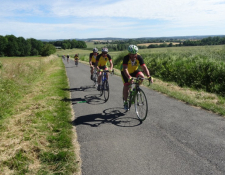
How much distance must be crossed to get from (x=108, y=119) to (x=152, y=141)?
191 centimetres

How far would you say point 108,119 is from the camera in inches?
234

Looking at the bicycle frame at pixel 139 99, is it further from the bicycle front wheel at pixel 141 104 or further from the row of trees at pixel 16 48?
the row of trees at pixel 16 48

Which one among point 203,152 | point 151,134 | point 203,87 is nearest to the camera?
point 203,152

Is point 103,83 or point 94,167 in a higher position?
point 103,83

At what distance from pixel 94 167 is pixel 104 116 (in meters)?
2.86

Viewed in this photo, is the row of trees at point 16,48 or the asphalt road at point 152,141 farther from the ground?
the row of trees at point 16,48

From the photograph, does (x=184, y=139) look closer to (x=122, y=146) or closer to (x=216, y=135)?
(x=216, y=135)

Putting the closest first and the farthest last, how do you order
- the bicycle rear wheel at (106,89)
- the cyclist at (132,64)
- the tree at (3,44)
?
1. the cyclist at (132,64)
2. the bicycle rear wheel at (106,89)
3. the tree at (3,44)

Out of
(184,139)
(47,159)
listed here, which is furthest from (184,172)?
(47,159)

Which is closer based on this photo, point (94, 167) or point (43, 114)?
point (94, 167)

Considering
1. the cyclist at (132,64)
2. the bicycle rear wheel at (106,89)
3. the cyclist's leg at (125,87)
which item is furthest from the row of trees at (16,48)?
the cyclist at (132,64)

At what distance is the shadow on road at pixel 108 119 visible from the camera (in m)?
5.56

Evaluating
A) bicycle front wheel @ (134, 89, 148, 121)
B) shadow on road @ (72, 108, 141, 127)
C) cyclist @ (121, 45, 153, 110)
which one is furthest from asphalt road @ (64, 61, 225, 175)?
cyclist @ (121, 45, 153, 110)

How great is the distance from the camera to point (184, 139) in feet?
14.7
